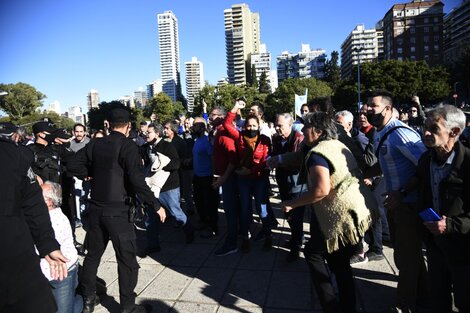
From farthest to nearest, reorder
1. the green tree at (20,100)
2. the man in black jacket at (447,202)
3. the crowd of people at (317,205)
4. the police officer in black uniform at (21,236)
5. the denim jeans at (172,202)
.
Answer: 1. the green tree at (20,100)
2. the denim jeans at (172,202)
3. the man in black jacket at (447,202)
4. the crowd of people at (317,205)
5. the police officer in black uniform at (21,236)

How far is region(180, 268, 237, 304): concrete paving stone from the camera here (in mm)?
3744

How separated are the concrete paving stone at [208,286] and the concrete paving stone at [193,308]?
3.3 inches

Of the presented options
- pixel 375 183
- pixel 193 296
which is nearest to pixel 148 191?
pixel 193 296

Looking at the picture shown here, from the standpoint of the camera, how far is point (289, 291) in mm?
3807

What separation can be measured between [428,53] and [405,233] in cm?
12654

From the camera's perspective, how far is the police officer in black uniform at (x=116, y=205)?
135 inches

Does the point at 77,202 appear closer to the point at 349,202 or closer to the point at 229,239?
the point at 229,239

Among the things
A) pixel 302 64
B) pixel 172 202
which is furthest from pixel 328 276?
pixel 302 64

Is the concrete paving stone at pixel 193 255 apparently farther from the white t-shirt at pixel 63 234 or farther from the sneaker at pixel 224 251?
the white t-shirt at pixel 63 234

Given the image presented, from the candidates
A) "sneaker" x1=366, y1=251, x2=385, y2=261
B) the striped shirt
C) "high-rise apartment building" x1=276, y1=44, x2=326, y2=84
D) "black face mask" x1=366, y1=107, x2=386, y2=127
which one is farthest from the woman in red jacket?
"high-rise apartment building" x1=276, y1=44, x2=326, y2=84

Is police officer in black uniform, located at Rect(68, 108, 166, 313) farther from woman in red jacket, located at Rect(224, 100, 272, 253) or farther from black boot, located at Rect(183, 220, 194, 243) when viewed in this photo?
black boot, located at Rect(183, 220, 194, 243)

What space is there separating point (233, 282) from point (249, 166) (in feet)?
5.11

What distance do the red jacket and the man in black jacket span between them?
97.7 inches

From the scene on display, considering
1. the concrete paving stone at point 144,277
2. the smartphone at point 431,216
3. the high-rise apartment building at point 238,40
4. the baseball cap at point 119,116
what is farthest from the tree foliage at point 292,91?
the high-rise apartment building at point 238,40
